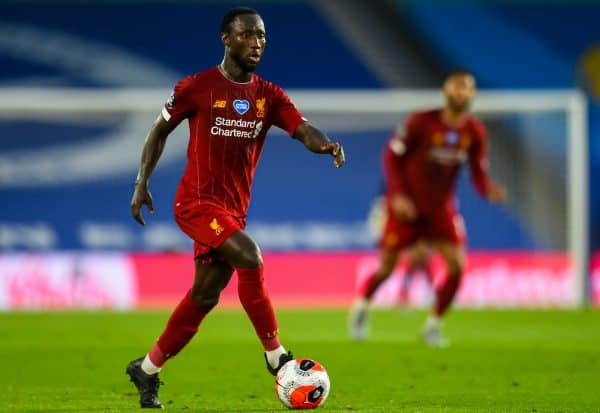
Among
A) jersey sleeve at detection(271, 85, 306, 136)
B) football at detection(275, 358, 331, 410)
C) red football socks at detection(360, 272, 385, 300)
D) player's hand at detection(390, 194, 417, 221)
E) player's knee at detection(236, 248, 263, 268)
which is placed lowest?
football at detection(275, 358, 331, 410)

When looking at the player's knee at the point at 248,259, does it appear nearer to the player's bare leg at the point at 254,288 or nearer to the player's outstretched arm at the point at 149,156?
the player's bare leg at the point at 254,288

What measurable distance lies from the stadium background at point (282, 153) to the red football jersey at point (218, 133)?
36.3 ft

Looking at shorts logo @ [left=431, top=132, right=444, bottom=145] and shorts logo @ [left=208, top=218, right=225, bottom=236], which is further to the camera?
shorts logo @ [left=431, top=132, right=444, bottom=145]

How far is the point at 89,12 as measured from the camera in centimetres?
2295

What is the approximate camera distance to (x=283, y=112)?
6.90 meters

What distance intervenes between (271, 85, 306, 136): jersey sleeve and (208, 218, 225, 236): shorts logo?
668 mm

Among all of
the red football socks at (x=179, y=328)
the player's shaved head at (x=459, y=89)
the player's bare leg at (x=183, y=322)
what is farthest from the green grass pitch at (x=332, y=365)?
the player's shaved head at (x=459, y=89)

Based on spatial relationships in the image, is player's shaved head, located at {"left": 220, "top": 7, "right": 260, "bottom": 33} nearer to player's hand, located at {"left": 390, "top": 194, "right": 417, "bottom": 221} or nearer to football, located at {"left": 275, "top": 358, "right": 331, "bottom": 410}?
football, located at {"left": 275, "top": 358, "right": 331, "bottom": 410}

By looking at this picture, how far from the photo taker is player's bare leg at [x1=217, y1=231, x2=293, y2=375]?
648 centimetres

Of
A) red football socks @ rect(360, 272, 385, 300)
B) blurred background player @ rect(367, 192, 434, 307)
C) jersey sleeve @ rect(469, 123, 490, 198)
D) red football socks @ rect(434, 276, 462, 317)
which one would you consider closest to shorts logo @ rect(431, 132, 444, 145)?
jersey sleeve @ rect(469, 123, 490, 198)

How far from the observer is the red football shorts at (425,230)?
449 inches

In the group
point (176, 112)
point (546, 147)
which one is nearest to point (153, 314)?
point (546, 147)

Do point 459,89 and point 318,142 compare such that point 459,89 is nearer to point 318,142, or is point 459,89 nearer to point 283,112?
point 283,112

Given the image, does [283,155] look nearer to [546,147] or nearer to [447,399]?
[546,147]
